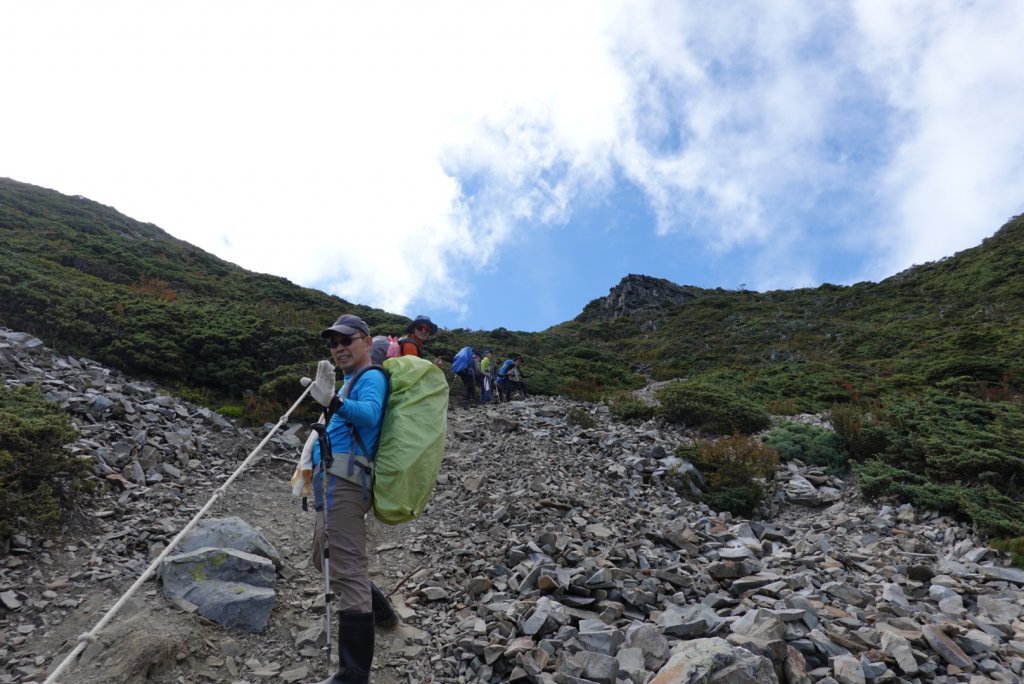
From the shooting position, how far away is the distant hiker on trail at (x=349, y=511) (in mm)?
3158

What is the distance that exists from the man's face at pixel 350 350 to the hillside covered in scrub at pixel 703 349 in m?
6.88

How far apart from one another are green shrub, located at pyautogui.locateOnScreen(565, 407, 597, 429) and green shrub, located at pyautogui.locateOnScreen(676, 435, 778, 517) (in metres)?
2.55

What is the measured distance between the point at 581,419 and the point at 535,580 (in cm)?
732

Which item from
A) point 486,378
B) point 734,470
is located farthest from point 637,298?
point 734,470

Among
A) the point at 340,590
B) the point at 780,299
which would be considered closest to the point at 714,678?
the point at 340,590

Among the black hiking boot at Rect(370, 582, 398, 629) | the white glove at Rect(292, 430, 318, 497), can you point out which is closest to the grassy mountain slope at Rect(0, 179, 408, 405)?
the white glove at Rect(292, 430, 318, 497)

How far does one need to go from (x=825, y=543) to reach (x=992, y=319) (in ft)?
93.5

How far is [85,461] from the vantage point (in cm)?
555

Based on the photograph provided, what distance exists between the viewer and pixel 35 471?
516 centimetres

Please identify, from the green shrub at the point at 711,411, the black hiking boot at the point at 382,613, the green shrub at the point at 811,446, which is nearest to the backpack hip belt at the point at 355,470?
the black hiking boot at the point at 382,613

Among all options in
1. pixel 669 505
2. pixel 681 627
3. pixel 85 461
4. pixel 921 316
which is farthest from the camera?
pixel 921 316

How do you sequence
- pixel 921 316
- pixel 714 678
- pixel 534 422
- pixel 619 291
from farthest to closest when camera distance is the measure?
pixel 619 291 → pixel 921 316 → pixel 534 422 → pixel 714 678

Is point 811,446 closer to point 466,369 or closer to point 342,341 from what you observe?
point 466,369

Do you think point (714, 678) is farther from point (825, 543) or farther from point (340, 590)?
→ point (825, 543)
